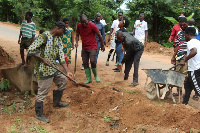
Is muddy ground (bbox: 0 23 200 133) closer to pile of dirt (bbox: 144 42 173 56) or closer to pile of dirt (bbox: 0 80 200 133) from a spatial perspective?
pile of dirt (bbox: 0 80 200 133)

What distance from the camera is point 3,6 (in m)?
19.4

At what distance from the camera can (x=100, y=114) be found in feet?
15.4

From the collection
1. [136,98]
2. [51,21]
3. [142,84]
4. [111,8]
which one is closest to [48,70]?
[136,98]

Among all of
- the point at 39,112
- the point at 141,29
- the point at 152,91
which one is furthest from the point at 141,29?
the point at 39,112

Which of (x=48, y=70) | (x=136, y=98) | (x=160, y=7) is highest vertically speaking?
(x=160, y=7)

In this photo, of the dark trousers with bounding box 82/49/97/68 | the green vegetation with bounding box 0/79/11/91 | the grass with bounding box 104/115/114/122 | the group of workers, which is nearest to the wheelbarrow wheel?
the group of workers

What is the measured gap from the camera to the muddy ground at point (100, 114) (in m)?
4.11

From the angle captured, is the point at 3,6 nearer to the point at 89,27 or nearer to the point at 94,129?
the point at 89,27

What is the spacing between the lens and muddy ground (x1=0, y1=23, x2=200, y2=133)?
4109 millimetres

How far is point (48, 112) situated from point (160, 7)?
10.7 m

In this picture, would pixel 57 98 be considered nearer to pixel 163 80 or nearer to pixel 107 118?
pixel 107 118

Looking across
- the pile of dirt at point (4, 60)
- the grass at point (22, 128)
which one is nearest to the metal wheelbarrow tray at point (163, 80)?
the grass at point (22, 128)

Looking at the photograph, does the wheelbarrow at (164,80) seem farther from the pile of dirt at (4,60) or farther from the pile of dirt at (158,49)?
the pile of dirt at (158,49)

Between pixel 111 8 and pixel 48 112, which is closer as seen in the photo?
pixel 48 112
